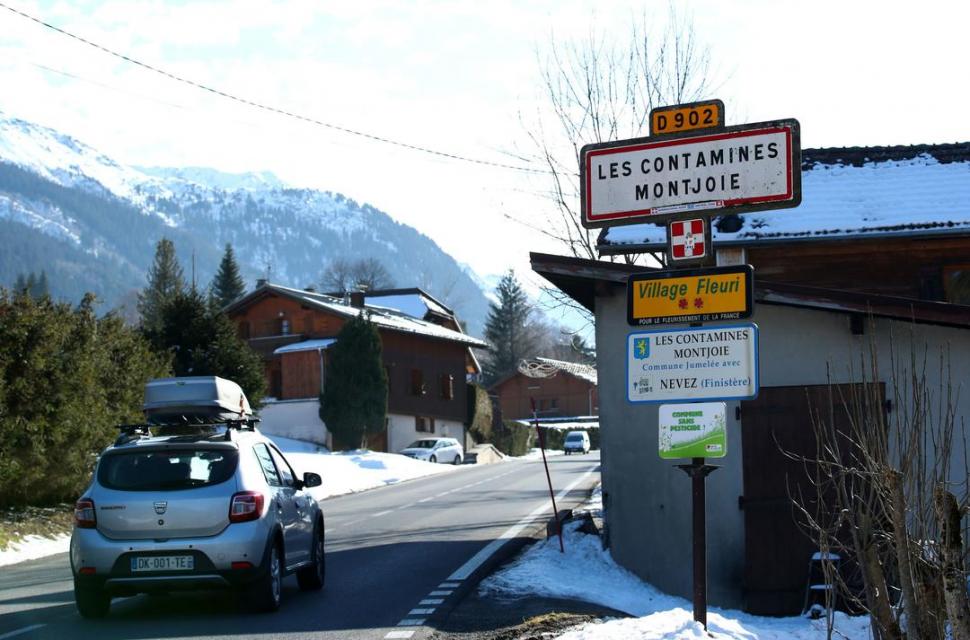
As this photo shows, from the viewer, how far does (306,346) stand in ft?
188

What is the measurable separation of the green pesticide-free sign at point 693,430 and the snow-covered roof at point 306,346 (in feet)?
159

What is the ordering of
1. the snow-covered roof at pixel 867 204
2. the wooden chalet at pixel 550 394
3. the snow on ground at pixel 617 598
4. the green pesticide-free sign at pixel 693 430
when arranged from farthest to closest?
the wooden chalet at pixel 550 394
the snow-covered roof at pixel 867 204
the snow on ground at pixel 617 598
the green pesticide-free sign at pixel 693 430

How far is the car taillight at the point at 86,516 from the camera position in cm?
1081

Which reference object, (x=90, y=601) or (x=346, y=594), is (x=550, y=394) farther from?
→ (x=90, y=601)

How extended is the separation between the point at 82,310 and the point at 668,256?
707 inches

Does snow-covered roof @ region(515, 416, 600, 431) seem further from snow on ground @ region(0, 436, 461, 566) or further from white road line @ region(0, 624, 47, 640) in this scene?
white road line @ region(0, 624, 47, 640)

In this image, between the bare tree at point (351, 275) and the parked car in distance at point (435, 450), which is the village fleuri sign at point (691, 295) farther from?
the bare tree at point (351, 275)

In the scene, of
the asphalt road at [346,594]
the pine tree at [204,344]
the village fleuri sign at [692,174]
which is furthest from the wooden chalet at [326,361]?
the village fleuri sign at [692,174]

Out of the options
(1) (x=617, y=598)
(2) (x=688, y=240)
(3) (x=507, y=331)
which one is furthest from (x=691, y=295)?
(3) (x=507, y=331)

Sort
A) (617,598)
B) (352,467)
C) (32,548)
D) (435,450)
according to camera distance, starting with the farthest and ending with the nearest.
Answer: (435,450)
(352,467)
(32,548)
(617,598)

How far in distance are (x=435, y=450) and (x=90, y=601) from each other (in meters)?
44.7

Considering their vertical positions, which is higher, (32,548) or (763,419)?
(763,419)

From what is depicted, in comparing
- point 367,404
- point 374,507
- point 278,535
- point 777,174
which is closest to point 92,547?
point 278,535

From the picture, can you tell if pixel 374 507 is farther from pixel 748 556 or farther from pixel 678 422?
pixel 678 422
